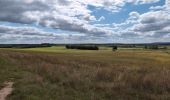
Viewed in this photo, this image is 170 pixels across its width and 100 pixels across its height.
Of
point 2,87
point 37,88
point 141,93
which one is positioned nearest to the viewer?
point 141,93

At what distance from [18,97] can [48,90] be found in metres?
1.56

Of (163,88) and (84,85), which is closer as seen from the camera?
(163,88)

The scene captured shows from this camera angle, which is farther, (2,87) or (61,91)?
(2,87)

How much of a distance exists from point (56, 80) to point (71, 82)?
4.80 feet

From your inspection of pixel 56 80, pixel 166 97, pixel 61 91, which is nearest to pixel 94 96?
pixel 61 91

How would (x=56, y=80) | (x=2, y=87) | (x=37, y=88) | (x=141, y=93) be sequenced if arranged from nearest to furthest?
(x=141, y=93) → (x=37, y=88) → (x=2, y=87) → (x=56, y=80)

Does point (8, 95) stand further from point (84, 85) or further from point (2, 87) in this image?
point (84, 85)

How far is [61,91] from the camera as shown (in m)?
11.2

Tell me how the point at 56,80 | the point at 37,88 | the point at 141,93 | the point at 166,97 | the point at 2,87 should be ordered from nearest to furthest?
the point at 166,97
the point at 141,93
the point at 37,88
the point at 2,87
the point at 56,80

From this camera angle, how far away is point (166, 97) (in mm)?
10109

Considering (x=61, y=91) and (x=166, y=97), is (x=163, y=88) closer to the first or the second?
(x=166, y=97)

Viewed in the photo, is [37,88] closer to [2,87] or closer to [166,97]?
[2,87]

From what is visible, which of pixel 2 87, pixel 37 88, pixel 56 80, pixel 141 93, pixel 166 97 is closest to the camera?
pixel 166 97

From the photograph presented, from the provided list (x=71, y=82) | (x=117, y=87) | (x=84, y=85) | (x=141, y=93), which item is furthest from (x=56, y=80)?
(x=141, y=93)
